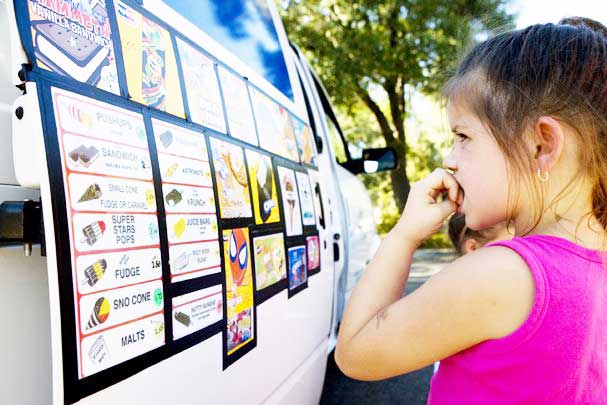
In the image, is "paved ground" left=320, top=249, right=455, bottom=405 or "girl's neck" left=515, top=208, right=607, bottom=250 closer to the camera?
"girl's neck" left=515, top=208, right=607, bottom=250

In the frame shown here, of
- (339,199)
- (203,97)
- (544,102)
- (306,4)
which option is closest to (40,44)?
(203,97)

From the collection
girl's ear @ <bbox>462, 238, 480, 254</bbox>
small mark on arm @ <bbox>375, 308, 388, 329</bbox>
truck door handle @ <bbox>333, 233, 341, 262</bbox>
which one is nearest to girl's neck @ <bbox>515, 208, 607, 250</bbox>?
small mark on arm @ <bbox>375, 308, 388, 329</bbox>

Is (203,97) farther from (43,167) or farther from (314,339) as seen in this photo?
(314,339)

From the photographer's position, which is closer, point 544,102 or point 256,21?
point 544,102

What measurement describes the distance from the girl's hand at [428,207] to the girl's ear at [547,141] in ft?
0.78

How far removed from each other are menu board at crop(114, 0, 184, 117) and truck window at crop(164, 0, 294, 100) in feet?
0.56

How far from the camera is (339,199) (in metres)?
3.29

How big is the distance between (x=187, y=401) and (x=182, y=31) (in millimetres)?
874

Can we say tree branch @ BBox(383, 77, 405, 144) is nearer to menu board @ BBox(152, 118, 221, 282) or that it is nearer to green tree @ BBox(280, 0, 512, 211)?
green tree @ BBox(280, 0, 512, 211)

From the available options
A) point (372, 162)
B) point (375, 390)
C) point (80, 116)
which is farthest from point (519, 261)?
point (372, 162)

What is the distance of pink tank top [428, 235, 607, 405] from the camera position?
92 centimetres

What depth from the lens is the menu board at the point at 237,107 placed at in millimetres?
1482

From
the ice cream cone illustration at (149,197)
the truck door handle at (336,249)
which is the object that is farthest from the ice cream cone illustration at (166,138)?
the truck door handle at (336,249)

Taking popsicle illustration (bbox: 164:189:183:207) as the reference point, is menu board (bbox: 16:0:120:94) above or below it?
above
